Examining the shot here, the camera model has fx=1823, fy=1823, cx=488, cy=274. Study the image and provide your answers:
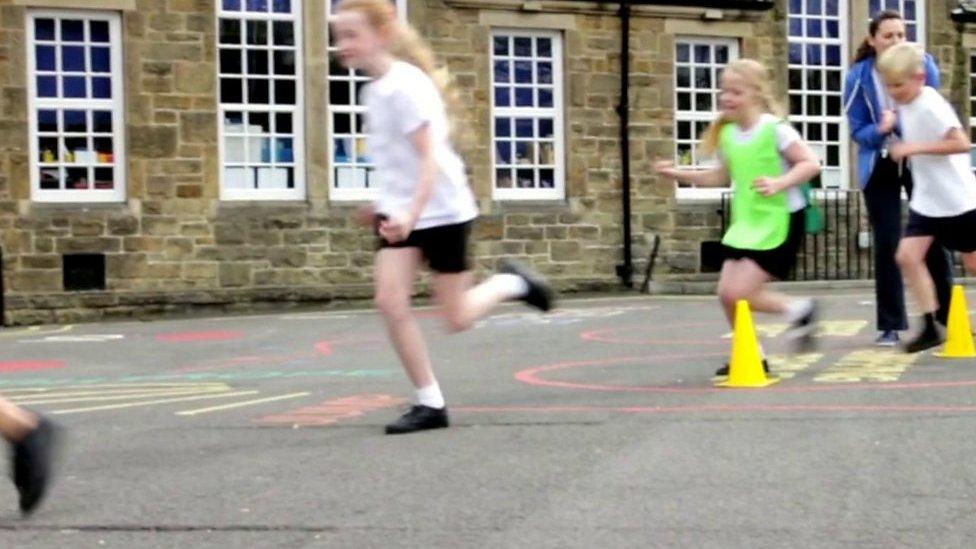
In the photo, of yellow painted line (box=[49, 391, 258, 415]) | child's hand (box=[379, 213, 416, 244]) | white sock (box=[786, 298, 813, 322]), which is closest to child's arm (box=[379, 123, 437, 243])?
child's hand (box=[379, 213, 416, 244])

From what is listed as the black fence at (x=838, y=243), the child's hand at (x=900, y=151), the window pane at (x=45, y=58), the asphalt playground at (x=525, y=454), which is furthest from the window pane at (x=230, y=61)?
the child's hand at (x=900, y=151)

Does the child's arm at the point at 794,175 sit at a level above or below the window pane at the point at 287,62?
below

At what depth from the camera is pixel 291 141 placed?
21.4 metres

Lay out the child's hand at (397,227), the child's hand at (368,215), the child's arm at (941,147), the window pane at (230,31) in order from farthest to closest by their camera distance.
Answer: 1. the window pane at (230,31)
2. the child's arm at (941,147)
3. the child's hand at (368,215)
4. the child's hand at (397,227)

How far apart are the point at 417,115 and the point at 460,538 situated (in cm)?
259

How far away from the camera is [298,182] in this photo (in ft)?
70.1

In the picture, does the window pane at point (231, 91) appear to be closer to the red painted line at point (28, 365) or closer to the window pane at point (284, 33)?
the window pane at point (284, 33)

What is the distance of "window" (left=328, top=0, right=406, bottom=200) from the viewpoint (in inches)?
850

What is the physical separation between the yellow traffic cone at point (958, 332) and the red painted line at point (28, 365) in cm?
620

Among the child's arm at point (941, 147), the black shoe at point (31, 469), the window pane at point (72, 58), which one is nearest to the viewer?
the black shoe at point (31, 469)

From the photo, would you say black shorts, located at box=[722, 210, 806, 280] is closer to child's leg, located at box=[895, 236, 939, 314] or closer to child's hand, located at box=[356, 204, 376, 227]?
child's leg, located at box=[895, 236, 939, 314]

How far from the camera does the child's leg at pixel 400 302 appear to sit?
24.5 feet

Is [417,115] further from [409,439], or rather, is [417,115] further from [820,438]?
[820,438]

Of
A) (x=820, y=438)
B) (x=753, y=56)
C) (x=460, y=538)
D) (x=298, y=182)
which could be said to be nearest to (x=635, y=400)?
(x=820, y=438)
